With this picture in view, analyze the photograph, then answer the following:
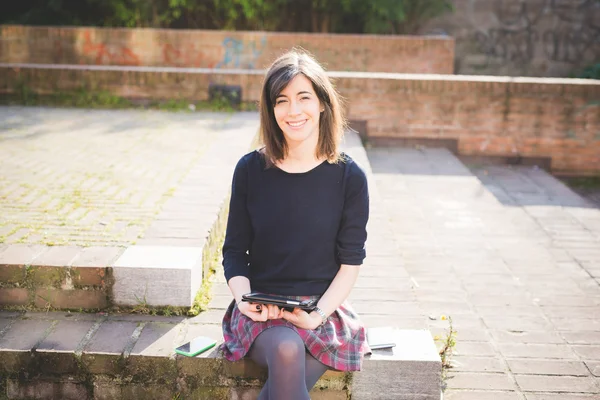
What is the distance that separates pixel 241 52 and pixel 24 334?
9545mm

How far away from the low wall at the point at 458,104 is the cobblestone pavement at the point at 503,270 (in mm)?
699

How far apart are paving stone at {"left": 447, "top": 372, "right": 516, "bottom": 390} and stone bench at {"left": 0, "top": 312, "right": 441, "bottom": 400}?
0.43m

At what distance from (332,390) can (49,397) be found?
4.18ft

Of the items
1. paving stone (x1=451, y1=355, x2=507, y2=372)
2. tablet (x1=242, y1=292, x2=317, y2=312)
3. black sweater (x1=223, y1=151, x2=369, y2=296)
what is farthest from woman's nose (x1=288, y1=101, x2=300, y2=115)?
paving stone (x1=451, y1=355, x2=507, y2=372)

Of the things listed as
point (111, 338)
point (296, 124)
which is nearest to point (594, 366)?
point (296, 124)

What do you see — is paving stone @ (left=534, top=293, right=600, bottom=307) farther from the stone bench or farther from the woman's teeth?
the woman's teeth

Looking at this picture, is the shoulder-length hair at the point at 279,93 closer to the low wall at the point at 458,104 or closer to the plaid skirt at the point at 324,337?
the plaid skirt at the point at 324,337

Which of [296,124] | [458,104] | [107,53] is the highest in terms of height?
[107,53]

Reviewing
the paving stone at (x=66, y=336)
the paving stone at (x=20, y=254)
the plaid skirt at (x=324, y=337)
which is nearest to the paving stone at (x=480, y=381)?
the plaid skirt at (x=324, y=337)

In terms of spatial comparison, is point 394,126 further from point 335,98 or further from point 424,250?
point 335,98

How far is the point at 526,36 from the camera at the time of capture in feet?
47.5

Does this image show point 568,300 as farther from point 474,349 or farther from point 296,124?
point 296,124

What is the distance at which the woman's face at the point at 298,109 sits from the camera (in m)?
2.44

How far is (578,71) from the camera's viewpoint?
14.5 metres
